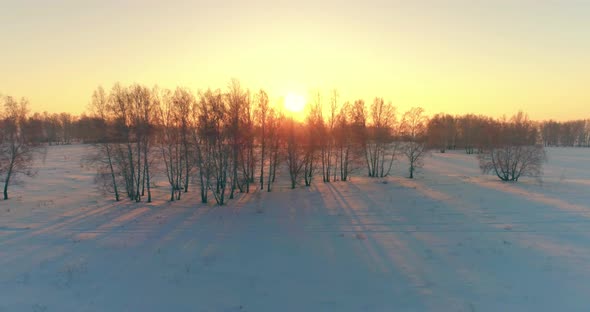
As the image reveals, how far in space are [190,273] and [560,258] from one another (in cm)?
1486

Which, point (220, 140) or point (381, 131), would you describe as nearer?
point (220, 140)

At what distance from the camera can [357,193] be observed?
27.0 m

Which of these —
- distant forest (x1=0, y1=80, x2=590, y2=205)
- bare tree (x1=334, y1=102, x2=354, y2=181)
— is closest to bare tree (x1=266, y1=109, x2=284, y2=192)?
distant forest (x1=0, y1=80, x2=590, y2=205)

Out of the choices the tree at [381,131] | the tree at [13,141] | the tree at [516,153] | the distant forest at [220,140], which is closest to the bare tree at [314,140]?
the distant forest at [220,140]

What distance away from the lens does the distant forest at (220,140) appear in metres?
23.7

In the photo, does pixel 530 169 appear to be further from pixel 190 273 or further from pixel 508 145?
pixel 190 273

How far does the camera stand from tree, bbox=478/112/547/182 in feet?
102

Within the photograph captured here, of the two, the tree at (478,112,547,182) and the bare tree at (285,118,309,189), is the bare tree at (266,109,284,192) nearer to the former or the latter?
the bare tree at (285,118,309,189)

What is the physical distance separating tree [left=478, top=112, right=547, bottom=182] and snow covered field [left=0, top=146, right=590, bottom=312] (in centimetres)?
1023

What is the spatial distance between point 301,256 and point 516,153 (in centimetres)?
3196

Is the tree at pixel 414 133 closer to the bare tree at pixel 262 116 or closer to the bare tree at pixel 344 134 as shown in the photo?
the bare tree at pixel 344 134

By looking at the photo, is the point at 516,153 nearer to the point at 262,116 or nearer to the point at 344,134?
the point at 344,134

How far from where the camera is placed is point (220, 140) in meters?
23.5

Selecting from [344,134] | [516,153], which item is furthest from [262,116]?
[516,153]
